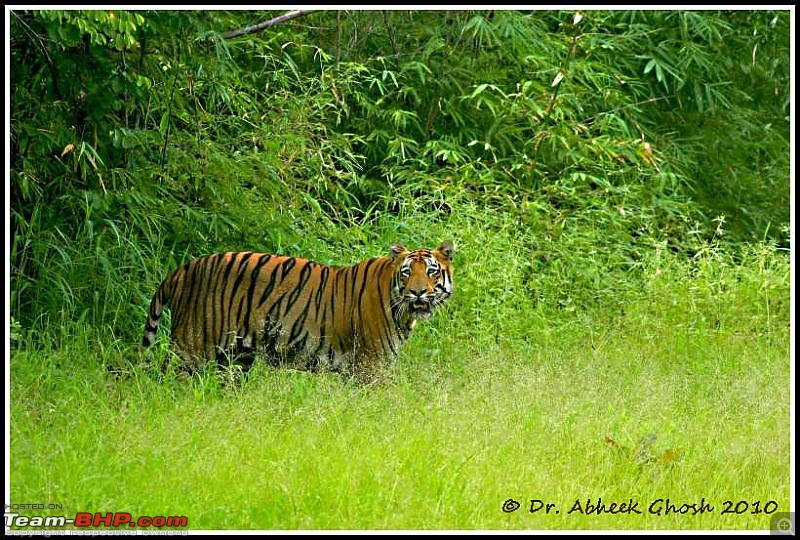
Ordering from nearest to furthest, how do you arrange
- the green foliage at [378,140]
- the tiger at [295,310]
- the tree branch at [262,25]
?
the tiger at [295,310] → the green foliage at [378,140] → the tree branch at [262,25]

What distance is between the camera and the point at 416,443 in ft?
14.5

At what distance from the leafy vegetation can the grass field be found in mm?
17

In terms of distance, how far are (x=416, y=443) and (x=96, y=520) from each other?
126 cm

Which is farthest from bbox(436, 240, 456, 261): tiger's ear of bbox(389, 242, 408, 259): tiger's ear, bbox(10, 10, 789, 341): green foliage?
bbox(10, 10, 789, 341): green foliage

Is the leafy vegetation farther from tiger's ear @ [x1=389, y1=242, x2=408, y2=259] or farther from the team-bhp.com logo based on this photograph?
tiger's ear @ [x1=389, y1=242, x2=408, y2=259]

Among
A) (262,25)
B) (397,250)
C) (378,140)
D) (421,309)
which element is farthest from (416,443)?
(378,140)

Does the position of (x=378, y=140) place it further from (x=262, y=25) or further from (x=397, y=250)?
(x=397, y=250)

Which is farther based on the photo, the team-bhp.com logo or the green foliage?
the green foliage

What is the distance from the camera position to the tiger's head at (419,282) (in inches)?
214

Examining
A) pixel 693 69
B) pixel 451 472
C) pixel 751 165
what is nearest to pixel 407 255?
pixel 451 472

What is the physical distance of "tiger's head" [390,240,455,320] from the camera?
5.44 metres

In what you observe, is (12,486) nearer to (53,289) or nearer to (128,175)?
(53,289)

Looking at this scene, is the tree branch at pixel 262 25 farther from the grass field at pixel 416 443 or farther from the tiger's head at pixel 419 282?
the grass field at pixel 416 443

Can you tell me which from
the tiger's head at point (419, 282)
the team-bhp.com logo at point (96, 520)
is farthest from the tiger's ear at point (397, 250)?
the team-bhp.com logo at point (96, 520)
